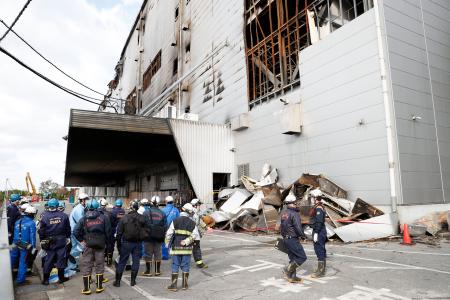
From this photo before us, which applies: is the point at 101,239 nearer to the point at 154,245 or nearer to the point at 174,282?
the point at 154,245

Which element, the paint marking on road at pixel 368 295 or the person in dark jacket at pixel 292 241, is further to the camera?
the person in dark jacket at pixel 292 241

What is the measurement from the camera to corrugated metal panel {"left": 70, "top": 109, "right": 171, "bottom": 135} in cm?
1784

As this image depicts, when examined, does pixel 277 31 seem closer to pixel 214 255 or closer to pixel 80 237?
pixel 214 255

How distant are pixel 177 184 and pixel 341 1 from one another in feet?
61.9

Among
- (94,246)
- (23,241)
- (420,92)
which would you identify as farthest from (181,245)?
(420,92)

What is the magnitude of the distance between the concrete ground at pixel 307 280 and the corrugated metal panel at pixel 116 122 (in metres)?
Result: 10.6

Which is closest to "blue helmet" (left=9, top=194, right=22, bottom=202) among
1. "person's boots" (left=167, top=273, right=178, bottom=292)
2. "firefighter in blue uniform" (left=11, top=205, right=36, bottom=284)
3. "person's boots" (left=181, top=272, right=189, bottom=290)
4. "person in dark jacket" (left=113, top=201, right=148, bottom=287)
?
"firefighter in blue uniform" (left=11, top=205, right=36, bottom=284)

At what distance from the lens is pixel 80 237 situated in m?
7.67

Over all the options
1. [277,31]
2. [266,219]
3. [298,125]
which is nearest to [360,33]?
[298,125]

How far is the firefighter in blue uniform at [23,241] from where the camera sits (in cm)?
816

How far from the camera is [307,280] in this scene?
24.4ft

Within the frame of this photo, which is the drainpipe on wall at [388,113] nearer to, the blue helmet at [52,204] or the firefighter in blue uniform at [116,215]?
the firefighter in blue uniform at [116,215]

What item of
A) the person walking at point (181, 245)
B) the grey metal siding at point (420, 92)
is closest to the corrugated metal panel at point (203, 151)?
the grey metal siding at point (420, 92)

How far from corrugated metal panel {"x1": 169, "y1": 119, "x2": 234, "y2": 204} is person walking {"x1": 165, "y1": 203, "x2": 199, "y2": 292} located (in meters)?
14.2
